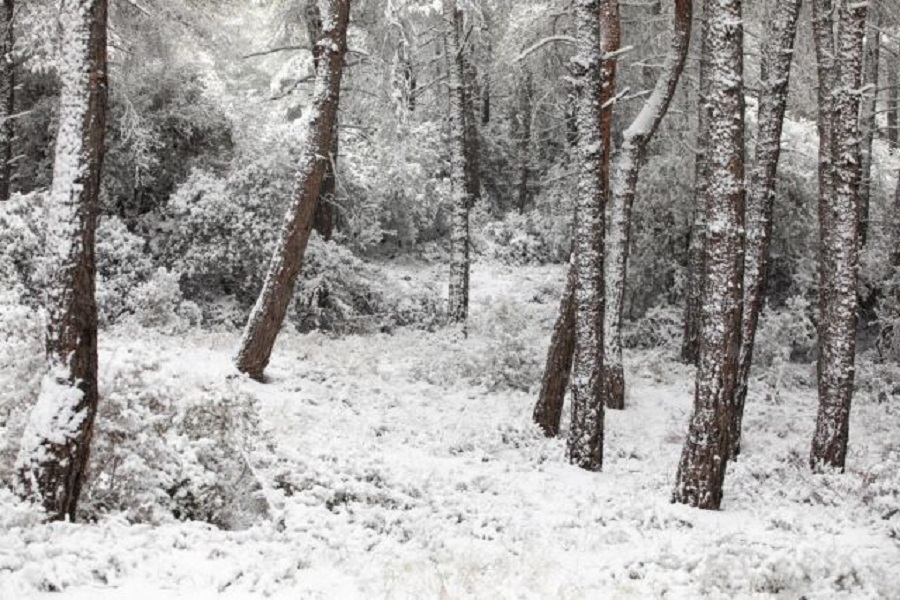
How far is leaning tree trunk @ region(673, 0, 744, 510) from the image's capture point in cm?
836

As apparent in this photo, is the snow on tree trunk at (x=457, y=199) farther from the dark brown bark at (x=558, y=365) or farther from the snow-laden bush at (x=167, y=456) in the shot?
the snow-laden bush at (x=167, y=456)

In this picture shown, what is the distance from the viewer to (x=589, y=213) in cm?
995

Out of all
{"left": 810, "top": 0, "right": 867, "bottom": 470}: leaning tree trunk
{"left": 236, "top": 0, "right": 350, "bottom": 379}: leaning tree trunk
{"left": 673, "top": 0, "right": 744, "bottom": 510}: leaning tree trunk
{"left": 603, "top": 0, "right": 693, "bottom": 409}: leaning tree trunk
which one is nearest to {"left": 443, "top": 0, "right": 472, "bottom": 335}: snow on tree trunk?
{"left": 603, "top": 0, "right": 693, "bottom": 409}: leaning tree trunk

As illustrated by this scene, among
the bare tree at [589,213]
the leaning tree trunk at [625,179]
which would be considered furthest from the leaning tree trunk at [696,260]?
the bare tree at [589,213]

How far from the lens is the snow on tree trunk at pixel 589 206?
9.90m

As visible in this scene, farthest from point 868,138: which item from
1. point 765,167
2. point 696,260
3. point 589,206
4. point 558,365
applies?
point 589,206

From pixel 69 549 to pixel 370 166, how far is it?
19.5m

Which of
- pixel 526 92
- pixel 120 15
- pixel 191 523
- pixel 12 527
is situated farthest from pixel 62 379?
pixel 526 92

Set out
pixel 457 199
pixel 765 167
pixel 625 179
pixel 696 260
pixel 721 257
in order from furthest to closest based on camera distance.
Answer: pixel 457 199 < pixel 696 260 < pixel 625 179 < pixel 765 167 < pixel 721 257

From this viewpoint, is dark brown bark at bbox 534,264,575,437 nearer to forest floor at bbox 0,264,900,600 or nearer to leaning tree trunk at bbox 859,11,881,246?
forest floor at bbox 0,264,900,600

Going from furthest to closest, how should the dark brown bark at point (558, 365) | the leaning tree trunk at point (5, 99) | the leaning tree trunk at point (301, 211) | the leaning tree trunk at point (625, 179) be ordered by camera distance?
the leaning tree trunk at point (5, 99)
the leaning tree trunk at point (625, 179)
the leaning tree trunk at point (301, 211)
the dark brown bark at point (558, 365)

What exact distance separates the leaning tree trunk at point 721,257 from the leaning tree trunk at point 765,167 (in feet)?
9.01

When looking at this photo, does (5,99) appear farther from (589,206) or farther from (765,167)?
(765,167)

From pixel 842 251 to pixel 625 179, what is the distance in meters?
3.73
